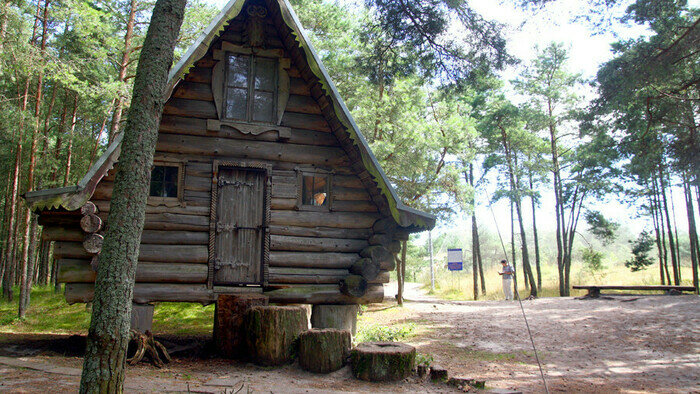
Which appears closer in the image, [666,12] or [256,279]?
[256,279]

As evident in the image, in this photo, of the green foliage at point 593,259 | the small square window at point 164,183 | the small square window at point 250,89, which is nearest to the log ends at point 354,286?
the small square window at point 250,89

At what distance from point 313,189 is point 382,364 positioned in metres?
4.60

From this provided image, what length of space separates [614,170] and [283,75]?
23.0 metres

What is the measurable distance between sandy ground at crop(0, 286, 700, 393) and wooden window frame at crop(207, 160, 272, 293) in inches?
64.0

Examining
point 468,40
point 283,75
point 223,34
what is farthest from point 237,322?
point 468,40

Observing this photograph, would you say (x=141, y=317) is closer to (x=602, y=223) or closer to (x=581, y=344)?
(x=581, y=344)

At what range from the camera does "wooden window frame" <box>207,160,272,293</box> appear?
8859 mm

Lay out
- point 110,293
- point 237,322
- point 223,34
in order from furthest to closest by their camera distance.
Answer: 1. point 223,34
2. point 237,322
3. point 110,293

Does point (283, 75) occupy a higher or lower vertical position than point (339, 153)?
higher

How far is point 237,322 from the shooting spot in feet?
24.7

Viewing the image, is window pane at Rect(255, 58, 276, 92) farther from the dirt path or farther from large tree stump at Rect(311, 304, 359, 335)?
the dirt path

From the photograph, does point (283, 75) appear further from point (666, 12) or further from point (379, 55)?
point (666, 12)

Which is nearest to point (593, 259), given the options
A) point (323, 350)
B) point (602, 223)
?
point (602, 223)

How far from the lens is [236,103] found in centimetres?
950
